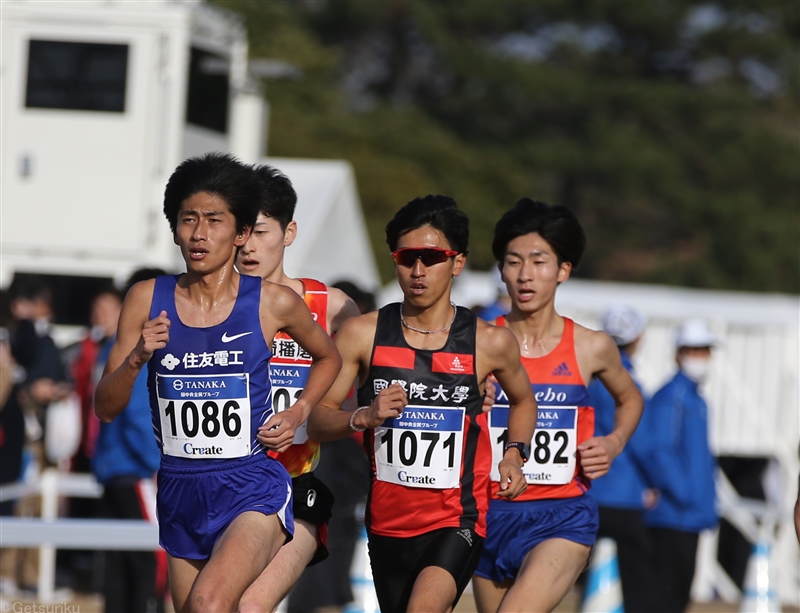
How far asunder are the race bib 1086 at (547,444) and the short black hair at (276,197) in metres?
1.33

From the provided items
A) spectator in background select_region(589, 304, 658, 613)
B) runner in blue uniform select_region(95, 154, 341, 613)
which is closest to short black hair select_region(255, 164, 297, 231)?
runner in blue uniform select_region(95, 154, 341, 613)

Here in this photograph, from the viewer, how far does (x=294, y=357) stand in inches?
229

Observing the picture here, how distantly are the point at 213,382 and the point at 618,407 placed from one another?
2283 millimetres

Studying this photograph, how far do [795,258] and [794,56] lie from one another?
6.53 m

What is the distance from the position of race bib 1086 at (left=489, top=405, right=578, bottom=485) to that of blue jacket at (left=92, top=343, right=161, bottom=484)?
2.76 metres

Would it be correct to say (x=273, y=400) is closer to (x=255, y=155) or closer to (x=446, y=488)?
(x=446, y=488)

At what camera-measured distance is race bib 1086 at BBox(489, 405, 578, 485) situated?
6020mm

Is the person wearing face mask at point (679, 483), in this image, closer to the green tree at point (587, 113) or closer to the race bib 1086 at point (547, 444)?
the race bib 1086 at point (547, 444)

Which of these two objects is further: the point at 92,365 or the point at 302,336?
the point at 92,365

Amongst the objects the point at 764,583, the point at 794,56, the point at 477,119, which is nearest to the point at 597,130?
the point at 477,119

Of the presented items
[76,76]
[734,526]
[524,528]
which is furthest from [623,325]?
[76,76]

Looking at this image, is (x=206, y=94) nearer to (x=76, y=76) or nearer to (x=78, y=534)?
(x=76, y=76)

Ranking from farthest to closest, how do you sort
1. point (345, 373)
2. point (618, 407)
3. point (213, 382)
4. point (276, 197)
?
point (618, 407) → point (276, 197) → point (345, 373) → point (213, 382)

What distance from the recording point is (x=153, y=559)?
8188 millimetres
